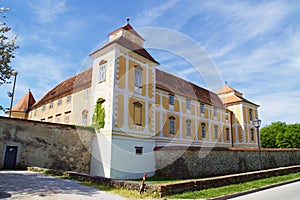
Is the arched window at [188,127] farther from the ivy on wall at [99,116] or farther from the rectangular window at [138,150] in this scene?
the ivy on wall at [99,116]

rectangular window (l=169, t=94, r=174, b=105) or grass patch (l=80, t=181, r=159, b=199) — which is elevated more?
rectangular window (l=169, t=94, r=174, b=105)

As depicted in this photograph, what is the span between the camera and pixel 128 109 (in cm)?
1698

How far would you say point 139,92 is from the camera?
18203mm

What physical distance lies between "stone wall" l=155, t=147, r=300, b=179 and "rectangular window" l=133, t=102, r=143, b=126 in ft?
8.76

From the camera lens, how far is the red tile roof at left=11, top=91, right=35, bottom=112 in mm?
34513

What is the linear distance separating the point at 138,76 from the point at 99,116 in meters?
4.43

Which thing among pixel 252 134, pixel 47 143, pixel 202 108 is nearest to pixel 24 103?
pixel 47 143

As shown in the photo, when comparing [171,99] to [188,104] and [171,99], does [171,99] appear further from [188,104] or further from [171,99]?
[188,104]

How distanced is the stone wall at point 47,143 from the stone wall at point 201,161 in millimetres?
5608

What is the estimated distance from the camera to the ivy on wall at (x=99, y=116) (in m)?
16.6

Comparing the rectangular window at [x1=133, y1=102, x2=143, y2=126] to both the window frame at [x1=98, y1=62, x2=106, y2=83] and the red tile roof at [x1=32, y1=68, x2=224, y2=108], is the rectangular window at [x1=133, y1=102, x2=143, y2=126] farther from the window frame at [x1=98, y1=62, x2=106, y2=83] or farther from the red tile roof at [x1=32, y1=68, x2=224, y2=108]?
the red tile roof at [x1=32, y1=68, x2=224, y2=108]

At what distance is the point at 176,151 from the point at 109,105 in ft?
18.8

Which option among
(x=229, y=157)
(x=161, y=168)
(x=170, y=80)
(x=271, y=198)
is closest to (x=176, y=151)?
(x=161, y=168)

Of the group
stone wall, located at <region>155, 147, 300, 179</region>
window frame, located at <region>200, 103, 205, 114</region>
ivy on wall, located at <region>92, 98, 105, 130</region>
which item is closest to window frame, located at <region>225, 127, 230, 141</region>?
window frame, located at <region>200, 103, 205, 114</region>
